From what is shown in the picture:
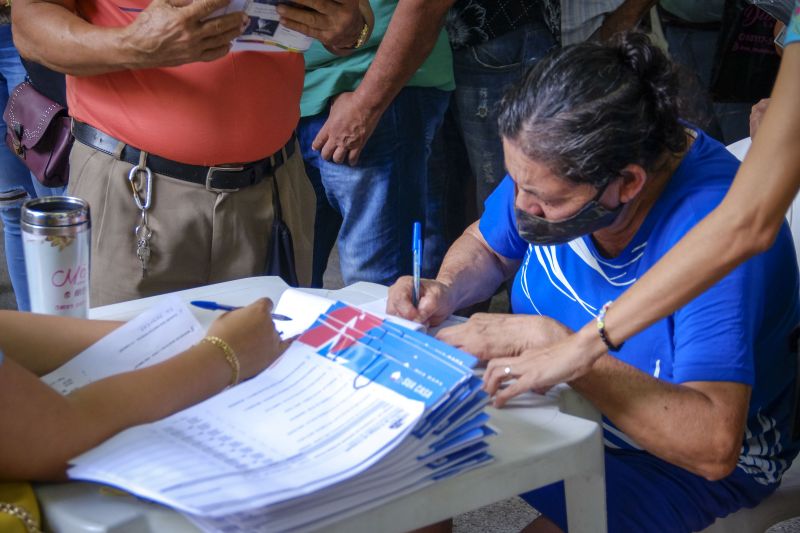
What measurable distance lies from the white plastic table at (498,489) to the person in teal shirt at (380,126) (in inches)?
44.7

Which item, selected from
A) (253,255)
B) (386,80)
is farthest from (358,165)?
(253,255)

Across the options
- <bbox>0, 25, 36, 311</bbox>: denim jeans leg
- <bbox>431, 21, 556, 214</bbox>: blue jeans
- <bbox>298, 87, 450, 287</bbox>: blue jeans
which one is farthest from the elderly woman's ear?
<bbox>0, 25, 36, 311</bbox>: denim jeans leg

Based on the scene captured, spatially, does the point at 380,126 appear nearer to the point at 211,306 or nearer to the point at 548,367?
the point at 211,306

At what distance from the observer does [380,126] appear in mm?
2443

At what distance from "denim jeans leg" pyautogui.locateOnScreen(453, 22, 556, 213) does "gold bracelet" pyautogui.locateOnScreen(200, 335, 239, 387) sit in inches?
61.3

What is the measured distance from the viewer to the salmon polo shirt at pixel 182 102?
181cm

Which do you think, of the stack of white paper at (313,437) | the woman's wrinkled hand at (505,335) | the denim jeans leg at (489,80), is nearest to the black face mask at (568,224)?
the woman's wrinkled hand at (505,335)

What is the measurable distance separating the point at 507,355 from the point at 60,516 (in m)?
0.71

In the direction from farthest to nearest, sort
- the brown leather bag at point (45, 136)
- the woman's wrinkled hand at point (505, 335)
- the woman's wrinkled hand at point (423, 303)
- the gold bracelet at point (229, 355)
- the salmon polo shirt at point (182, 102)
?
the brown leather bag at point (45, 136), the salmon polo shirt at point (182, 102), the woman's wrinkled hand at point (423, 303), the woman's wrinkled hand at point (505, 335), the gold bracelet at point (229, 355)

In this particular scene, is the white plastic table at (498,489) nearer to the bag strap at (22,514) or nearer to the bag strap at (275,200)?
the bag strap at (22,514)

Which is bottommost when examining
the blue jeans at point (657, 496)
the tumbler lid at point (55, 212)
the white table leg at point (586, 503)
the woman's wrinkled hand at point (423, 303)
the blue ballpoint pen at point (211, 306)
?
the blue jeans at point (657, 496)

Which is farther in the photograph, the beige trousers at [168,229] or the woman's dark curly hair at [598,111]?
the beige trousers at [168,229]

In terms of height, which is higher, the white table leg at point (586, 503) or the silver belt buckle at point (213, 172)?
the silver belt buckle at point (213, 172)

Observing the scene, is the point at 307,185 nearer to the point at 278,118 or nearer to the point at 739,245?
the point at 278,118
